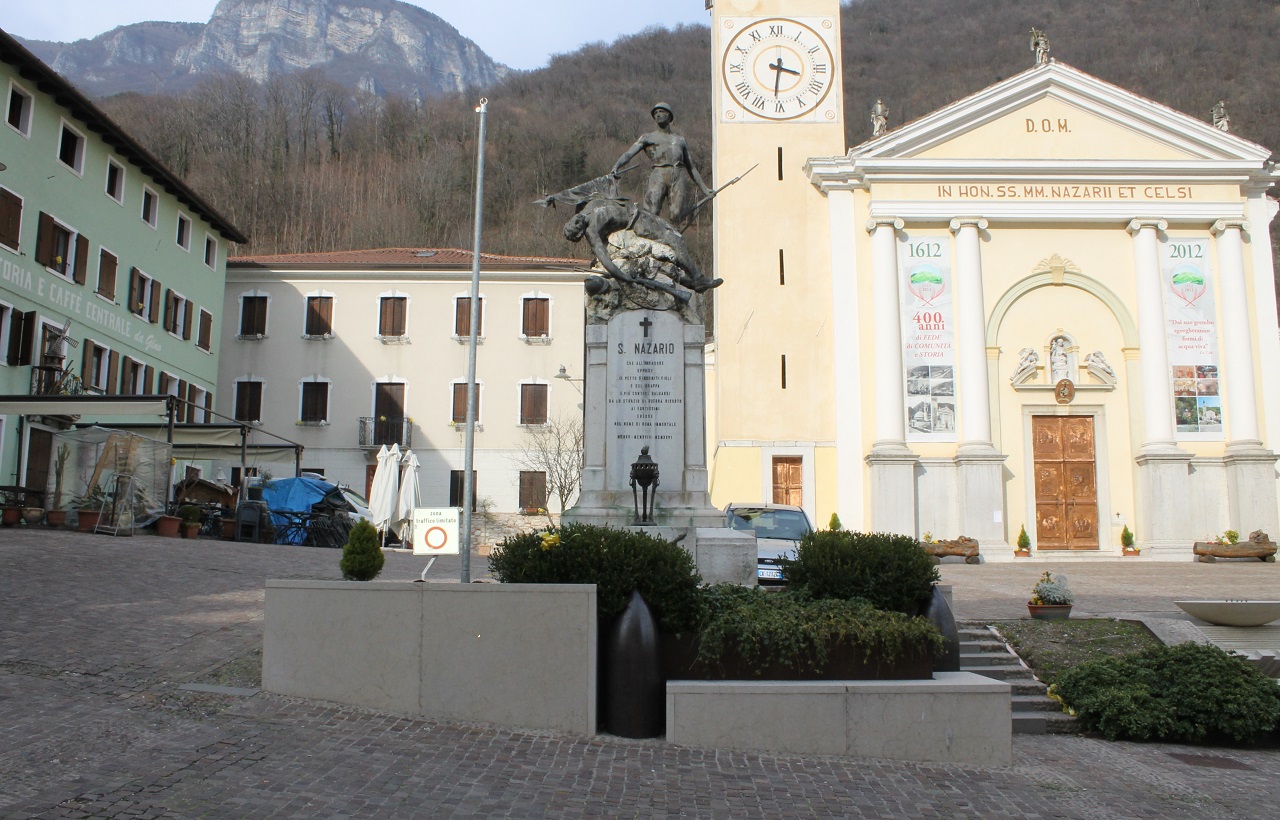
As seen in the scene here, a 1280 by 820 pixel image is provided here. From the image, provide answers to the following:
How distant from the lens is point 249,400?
40.1m

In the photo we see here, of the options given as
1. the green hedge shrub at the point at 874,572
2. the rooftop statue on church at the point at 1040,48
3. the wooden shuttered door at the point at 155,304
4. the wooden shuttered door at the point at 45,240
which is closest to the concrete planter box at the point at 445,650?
the green hedge shrub at the point at 874,572

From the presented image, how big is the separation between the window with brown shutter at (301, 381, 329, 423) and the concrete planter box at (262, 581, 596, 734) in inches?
1269

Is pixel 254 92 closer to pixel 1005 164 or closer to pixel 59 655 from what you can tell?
pixel 1005 164

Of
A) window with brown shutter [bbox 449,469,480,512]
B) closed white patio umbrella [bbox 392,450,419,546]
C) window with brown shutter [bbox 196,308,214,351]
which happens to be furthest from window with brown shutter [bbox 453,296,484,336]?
closed white patio umbrella [bbox 392,450,419,546]

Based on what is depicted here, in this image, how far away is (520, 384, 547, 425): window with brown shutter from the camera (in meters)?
39.6

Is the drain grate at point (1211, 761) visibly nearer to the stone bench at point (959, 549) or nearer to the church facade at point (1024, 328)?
the stone bench at point (959, 549)

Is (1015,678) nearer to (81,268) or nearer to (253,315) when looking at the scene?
(81,268)

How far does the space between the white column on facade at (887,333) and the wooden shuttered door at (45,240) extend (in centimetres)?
2190

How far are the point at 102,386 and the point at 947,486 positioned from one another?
23237mm

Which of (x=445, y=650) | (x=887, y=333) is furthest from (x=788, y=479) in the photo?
(x=445, y=650)

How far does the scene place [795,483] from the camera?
3181cm

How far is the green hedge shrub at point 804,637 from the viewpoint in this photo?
853 cm

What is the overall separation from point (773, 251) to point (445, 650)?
26.1 meters

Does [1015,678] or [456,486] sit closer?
[1015,678]
